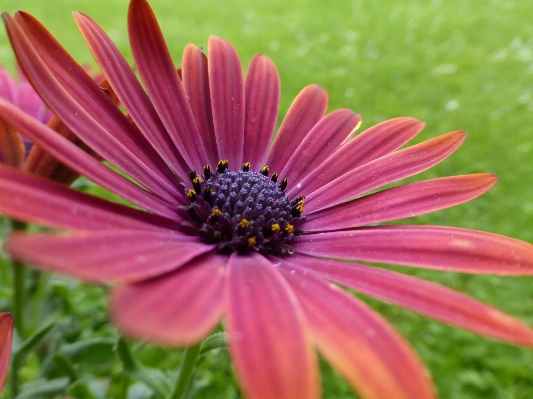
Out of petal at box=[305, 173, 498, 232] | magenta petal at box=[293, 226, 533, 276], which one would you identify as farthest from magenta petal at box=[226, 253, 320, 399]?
petal at box=[305, 173, 498, 232]

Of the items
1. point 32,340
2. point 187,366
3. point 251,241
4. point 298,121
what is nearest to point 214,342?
point 187,366

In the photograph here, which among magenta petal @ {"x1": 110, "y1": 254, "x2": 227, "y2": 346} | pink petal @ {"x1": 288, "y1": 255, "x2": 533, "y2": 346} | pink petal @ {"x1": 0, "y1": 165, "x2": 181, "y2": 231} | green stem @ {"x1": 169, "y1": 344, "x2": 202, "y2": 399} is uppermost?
pink petal @ {"x1": 288, "y1": 255, "x2": 533, "y2": 346}

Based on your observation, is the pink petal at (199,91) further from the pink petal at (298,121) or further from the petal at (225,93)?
the pink petal at (298,121)

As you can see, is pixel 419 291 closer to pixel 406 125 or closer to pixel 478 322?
pixel 478 322

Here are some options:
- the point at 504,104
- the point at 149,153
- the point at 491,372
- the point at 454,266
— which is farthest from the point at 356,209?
the point at 504,104

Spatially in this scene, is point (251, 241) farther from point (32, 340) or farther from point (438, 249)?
point (32, 340)

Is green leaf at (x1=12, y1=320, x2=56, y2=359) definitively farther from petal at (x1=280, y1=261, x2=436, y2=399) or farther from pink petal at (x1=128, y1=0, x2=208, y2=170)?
petal at (x1=280, y1=261, x2=436, y2=399)
